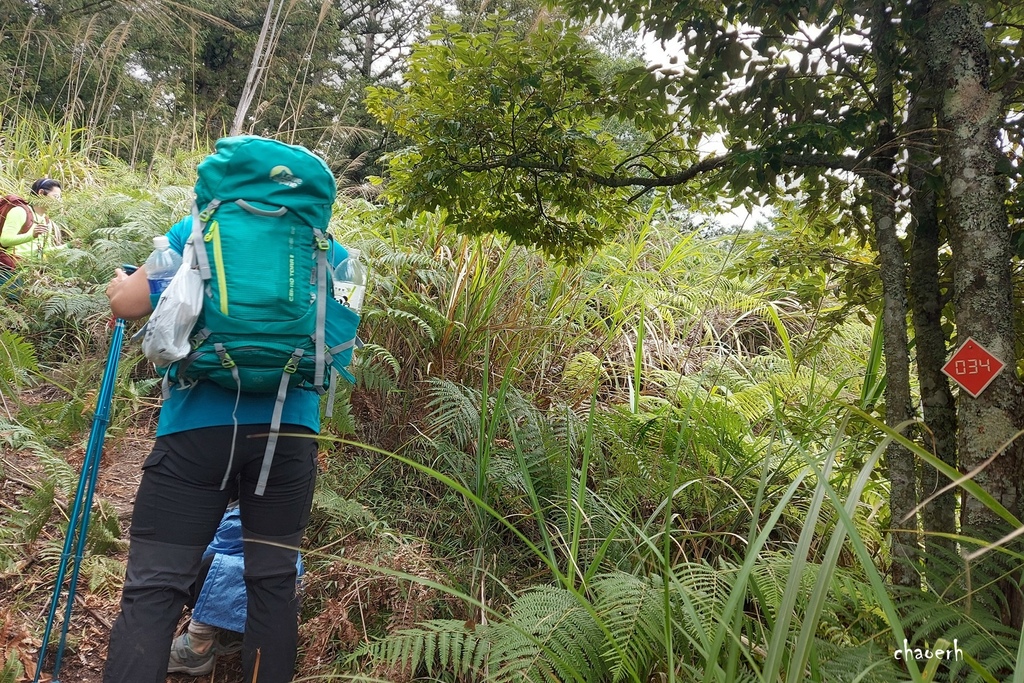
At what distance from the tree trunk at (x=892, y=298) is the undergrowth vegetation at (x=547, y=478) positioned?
0.21m

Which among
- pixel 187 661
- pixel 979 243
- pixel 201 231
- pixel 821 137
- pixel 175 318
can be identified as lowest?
pixel 187 661

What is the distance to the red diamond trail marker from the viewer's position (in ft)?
6.48

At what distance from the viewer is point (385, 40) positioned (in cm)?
1559

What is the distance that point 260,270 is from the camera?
1954mm

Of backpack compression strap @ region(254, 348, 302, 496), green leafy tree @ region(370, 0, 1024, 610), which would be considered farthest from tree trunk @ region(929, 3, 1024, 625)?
backpack compression strap @ region(254, 348, 302, 496)

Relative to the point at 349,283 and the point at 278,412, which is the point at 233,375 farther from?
the point at 349,283

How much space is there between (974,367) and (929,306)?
1.25ft

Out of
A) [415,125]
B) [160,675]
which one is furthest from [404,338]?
[160,675]

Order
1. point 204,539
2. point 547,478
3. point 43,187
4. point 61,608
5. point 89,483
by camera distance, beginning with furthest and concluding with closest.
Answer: point 43,187, point 547,478, point 61,608, point 89,483, point 204,539

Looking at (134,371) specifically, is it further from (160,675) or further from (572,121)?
(572,121)

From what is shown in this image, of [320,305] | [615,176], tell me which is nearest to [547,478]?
[615,176]

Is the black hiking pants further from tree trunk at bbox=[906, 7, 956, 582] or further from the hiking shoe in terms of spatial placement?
tree trunk at bbox=[906, 7, 956, 582]

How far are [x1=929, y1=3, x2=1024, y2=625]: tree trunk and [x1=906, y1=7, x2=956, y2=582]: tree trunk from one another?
80 millimetres

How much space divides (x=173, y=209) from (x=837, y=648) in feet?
16.9
